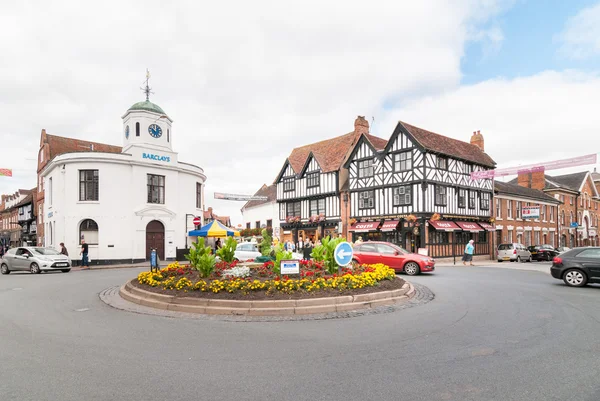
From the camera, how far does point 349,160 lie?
32844 millimetres

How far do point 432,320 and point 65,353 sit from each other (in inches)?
248

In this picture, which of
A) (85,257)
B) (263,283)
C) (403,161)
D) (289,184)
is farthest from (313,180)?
(263,283)

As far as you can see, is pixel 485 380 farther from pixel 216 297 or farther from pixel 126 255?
pixel 126 255

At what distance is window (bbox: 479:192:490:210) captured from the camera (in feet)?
106

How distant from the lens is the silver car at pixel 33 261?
772 inches

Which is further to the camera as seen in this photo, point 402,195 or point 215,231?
point 402,195

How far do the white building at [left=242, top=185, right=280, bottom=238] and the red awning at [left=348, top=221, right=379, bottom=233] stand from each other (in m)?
11.3

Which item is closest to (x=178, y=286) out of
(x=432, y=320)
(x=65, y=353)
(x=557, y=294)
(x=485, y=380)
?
(x=65, y=353)

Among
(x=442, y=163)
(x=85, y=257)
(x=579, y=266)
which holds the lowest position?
(x=85, y=257)

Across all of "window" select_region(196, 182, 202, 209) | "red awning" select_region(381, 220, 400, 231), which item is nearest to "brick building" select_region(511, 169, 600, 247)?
"red awning" select_region(381, 220, 400, 231)

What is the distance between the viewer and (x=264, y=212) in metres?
46.8

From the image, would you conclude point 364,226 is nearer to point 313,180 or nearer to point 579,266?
point 313,180

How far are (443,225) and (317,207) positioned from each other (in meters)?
11.6

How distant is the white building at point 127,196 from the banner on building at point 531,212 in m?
28.9
